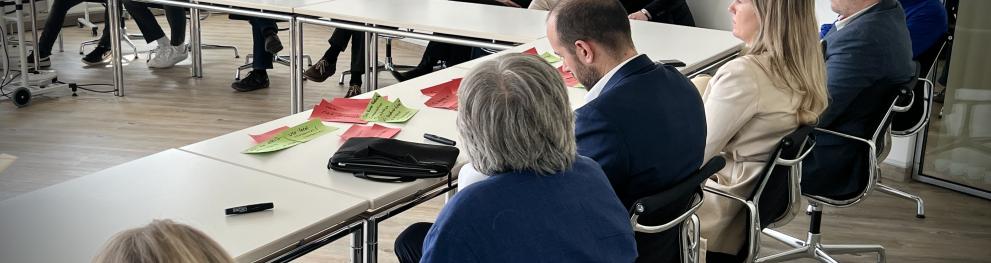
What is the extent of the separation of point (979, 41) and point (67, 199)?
3.92 m

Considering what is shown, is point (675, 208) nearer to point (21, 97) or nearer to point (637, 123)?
point (637, 123)

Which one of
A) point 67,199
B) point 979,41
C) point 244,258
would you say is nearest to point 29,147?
point 67,199

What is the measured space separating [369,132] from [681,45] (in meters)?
2.06

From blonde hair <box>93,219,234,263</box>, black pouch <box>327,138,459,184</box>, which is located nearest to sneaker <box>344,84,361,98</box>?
black pouch <box>327,138,459,184</box>

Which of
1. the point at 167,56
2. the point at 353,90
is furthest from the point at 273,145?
the point at 167,56

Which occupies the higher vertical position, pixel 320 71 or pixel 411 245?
pixel 411 245

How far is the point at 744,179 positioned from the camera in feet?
9.42

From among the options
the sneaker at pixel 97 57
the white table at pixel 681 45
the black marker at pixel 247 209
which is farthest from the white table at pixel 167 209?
the sneaker at pixel 97 57

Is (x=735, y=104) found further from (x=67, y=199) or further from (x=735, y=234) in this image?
(x=67, y=199)

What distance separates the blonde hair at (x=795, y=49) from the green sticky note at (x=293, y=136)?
121 cm

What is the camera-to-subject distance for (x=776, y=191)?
2891 millimetres

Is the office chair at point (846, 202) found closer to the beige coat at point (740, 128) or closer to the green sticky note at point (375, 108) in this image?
the beige coat at point (740, 128)

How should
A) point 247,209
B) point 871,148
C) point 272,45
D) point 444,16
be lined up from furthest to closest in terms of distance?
1. point 272,45
2. point 444,16
3. point 871,148
4. point 247,209

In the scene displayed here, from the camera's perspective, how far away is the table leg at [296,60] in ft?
16.9
